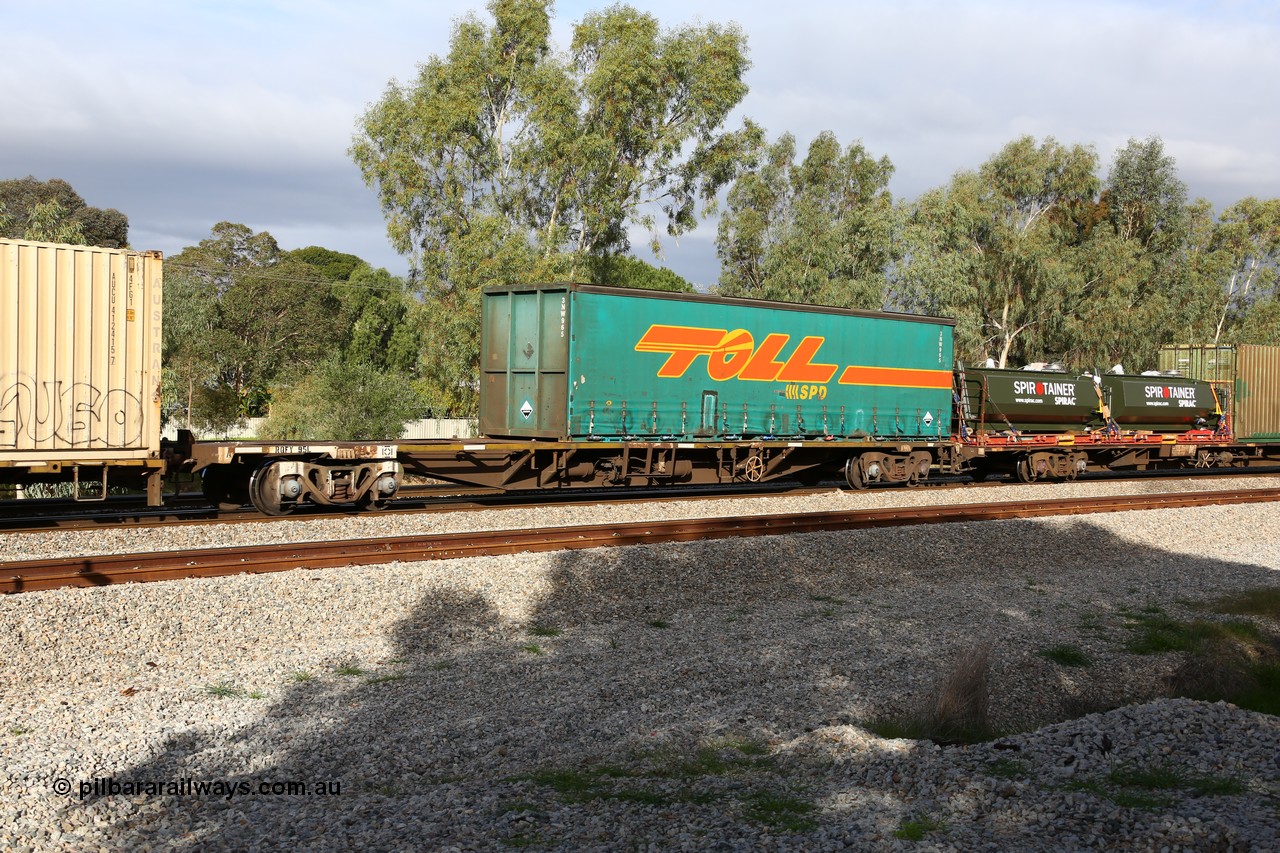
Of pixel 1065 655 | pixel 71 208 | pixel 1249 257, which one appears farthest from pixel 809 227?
pixel 71 208

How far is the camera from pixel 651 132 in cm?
3628

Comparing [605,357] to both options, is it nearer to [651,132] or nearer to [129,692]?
[129,692]

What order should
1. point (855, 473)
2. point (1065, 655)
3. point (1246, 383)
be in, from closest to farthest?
point (1065, 655) → point (855, 473) → point (1246, 383)

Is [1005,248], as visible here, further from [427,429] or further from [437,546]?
[437,546]

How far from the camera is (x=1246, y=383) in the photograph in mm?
31609

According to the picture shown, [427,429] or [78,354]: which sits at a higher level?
[78,354]

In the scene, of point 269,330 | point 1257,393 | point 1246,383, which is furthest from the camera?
point 269,330

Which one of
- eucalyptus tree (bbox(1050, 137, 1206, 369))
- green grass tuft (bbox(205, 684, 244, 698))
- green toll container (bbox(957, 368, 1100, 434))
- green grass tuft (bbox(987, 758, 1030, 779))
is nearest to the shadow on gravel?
green grass tuft (bbox(205, 684, 244, 698))

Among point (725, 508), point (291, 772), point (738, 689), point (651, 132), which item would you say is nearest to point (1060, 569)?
point (725, 508)

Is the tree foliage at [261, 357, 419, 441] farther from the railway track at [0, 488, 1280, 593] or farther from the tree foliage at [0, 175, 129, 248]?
the tree foliage at [0, 175, 129, 248]

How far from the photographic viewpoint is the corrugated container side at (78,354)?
13.1 meters

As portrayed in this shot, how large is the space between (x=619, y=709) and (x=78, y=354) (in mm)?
10229

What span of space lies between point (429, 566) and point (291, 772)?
5521mm

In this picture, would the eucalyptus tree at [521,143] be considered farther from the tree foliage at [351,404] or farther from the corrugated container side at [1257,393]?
the corrugated container side at [1257,393]
